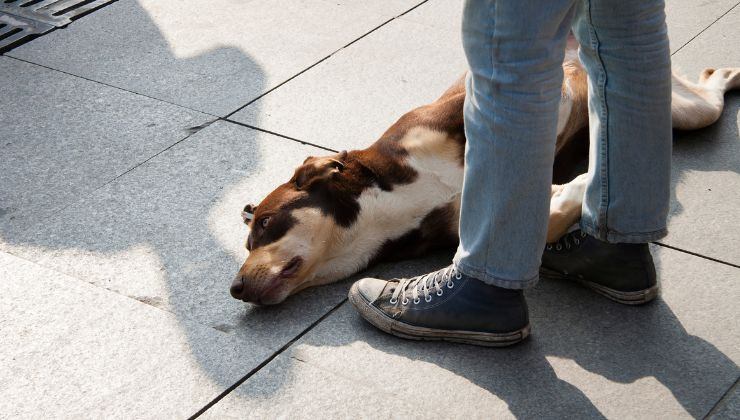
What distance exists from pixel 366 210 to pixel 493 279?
816mm

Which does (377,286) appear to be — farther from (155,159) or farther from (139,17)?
(139,17)

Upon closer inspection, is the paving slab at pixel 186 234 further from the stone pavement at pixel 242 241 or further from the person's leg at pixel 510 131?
the person's leg at pixel 510 131

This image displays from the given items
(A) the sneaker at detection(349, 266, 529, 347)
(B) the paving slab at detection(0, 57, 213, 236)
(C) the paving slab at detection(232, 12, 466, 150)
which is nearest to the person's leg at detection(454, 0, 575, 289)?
(A) the sneaker at detection(349, 266, 529, 347)

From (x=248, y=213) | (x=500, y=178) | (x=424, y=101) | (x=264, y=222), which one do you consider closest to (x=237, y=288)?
(x=264, y=222)

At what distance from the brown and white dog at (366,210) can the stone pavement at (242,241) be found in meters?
0.10

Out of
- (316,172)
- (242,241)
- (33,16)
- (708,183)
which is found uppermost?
(316,172)

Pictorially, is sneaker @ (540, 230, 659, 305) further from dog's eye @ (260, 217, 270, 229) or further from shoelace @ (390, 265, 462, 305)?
dog's eye @ (260, 217, 270, 229)

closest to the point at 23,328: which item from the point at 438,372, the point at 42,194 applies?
the point at 42,194

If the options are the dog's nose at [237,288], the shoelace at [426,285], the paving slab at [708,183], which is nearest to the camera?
the shoelace at [426,285]

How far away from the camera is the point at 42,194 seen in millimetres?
4309

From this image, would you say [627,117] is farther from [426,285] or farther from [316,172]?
[316,172]

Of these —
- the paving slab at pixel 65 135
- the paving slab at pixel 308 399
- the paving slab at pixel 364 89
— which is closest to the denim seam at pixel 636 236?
the paving slab at pixel 308 399

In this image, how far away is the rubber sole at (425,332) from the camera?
119 inches

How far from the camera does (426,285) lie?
3.13m
